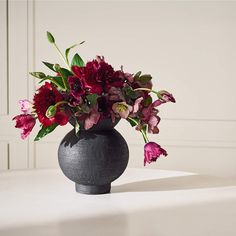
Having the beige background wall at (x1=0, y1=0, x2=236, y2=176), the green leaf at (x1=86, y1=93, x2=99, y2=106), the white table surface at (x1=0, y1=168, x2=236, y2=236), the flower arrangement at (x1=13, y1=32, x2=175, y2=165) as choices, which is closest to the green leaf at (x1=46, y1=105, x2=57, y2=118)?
the flower arrangement at (x1=13, y1=32, x2=175, y2=165)

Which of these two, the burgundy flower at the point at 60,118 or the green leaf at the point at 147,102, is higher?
the green leaf at the point at 147,102

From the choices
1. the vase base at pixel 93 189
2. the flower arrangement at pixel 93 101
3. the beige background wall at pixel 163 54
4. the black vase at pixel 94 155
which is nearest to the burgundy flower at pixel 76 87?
the flower arrangement at pixel 93 101

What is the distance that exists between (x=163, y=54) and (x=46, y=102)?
195 centimetres

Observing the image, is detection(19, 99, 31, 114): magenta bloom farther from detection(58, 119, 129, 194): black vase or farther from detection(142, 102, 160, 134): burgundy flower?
detection(142, 102, 160, 134): burgundy flower

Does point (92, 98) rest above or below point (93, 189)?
above

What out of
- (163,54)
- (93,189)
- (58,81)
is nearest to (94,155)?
(93,189)

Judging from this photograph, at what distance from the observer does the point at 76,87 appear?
A: 1.47m

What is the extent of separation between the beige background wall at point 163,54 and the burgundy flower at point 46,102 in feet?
6.25

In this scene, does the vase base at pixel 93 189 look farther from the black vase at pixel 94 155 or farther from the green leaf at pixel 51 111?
the green leaf at pixel 51 111

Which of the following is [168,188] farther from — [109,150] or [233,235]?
[233,235]

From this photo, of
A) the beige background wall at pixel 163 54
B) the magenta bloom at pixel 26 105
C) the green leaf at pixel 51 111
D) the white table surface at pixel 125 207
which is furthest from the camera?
the beige background wall at pixel 163 54

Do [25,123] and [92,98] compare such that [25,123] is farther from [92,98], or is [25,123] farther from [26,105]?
[92,98]

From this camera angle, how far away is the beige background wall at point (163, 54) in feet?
10.7

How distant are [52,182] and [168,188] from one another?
1.40ft
